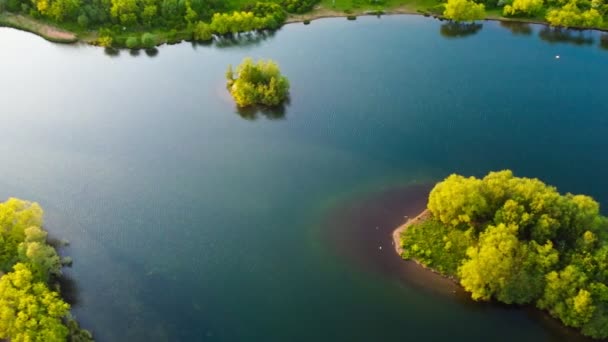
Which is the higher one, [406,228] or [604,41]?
[604,41]

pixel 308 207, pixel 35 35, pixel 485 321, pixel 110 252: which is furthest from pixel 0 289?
pixel 35 35

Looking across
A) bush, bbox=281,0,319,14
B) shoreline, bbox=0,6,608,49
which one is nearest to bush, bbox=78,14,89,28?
shoreline, bbox=0,6,608,49

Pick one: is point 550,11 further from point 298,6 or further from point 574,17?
point 298,6

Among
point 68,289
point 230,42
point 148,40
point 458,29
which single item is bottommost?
point 68,289

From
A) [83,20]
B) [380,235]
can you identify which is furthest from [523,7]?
[83,20]

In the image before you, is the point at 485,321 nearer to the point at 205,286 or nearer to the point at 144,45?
the point at 205,286

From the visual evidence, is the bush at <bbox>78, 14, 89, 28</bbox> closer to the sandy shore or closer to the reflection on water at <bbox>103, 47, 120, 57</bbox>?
the reflection on water at <bbox>103, 47, 120, 57</bbox>

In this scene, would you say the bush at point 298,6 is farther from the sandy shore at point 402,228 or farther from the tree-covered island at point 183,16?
the sandy shore at point 402,228
